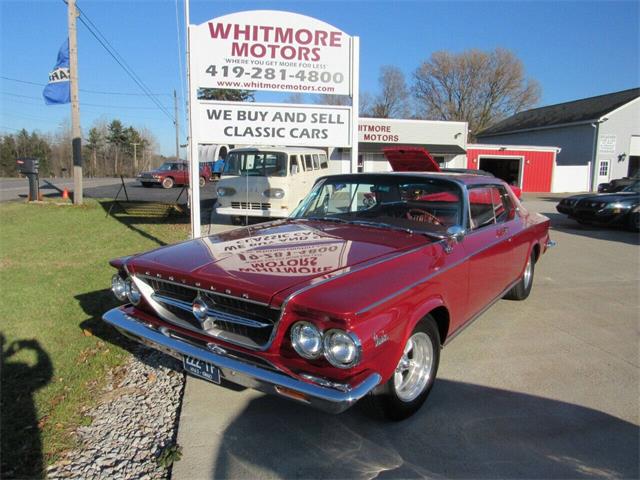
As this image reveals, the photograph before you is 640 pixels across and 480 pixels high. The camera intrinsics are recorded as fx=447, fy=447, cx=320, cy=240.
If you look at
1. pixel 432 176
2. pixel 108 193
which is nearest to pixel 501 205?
pixel 432 176

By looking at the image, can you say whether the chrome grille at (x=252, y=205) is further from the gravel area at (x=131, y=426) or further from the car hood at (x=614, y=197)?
the car hood at (x=614, y=197)

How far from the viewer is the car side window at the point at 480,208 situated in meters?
3.92

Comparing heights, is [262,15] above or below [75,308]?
above

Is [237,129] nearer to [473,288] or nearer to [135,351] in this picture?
[135,351]

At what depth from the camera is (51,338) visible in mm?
4062

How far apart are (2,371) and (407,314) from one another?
3.13m

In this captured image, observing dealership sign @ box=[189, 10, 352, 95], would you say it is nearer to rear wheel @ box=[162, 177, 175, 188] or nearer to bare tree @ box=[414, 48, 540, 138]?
rear wheel @ box=[162, 177, 175, 188]

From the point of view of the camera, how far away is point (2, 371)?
3.44m

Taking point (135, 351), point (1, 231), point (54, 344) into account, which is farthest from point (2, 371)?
point (1, 231)

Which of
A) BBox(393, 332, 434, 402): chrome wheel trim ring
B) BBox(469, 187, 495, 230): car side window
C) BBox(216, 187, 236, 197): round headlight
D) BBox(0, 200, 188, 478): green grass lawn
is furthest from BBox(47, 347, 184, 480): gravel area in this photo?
BBox(216, 187, 236, 197): round headlight

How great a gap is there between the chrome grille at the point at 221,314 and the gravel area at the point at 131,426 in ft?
2.31

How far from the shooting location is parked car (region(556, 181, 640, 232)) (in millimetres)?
11852

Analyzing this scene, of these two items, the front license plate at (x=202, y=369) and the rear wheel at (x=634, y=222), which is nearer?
the front license plate at (x=202, y=369)

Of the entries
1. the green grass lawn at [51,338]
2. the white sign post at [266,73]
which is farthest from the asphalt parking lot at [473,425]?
the white sign post at [266,73]
